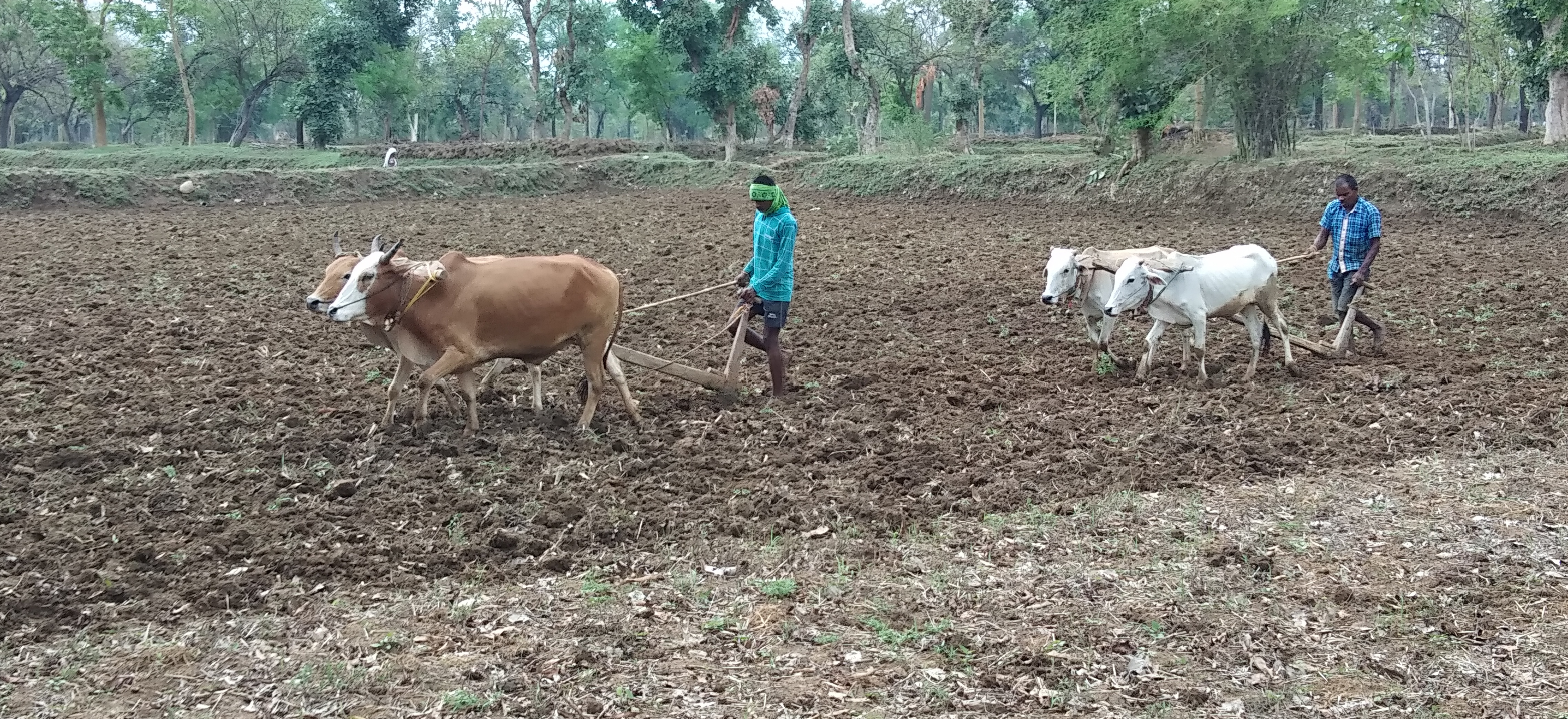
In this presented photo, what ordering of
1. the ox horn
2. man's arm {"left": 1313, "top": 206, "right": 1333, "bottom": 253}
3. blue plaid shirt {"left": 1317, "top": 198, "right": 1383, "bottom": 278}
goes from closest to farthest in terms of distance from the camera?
the ox horn → blue plaid shirt {"left": 1317, "top": 198, "right": 1383, "bottom": 278} → man's arm {"left": 1313, "top": 206, "right": 1333, "bottom": 253}

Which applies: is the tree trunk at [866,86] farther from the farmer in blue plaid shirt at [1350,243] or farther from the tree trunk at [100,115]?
the farmer in blue plaid shirt at [1350,243]

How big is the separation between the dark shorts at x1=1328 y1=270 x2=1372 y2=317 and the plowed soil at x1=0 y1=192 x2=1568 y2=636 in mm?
470

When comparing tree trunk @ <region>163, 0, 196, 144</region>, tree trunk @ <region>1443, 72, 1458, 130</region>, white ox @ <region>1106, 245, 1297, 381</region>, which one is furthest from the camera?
tree trunk @ <region>163, 0, 196, 144</region>

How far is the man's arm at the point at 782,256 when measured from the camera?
8719 mm

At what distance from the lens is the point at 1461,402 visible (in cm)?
896

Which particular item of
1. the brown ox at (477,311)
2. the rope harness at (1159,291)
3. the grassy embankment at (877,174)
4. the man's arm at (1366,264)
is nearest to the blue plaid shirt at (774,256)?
the brown ox at (477,311)

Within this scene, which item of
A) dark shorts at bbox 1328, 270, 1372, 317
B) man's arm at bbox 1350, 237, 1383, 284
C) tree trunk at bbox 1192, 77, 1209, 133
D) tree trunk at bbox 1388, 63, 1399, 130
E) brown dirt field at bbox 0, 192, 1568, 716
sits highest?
tree trunk at bbox 1388, 63, 1399, 130

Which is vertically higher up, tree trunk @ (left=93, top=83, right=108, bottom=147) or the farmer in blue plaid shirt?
tree trunk @ (left=93, top=83, right=108, bottom=147)

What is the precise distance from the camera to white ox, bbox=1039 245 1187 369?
957 cm

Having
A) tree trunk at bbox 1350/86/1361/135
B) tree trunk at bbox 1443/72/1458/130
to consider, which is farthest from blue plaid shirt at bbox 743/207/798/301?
tree trunk at bbox 1350/86/1361/135

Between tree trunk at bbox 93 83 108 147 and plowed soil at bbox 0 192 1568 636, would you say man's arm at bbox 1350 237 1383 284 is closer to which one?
plowed soil at bbox 0 192 1568 636

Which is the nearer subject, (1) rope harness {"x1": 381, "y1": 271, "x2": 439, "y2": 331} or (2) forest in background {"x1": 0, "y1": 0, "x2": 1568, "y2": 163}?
(1) rope harness {"x1": 381, "y1": 271, "x2": 439, "y2": 331}

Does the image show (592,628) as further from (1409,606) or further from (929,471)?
(1409,606)

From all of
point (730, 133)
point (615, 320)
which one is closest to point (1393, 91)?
point (730, 133)
